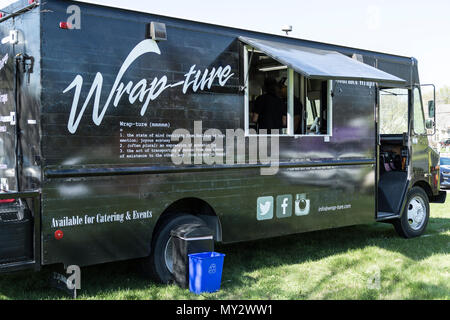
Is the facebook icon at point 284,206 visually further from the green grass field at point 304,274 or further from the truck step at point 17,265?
the truck step at point 17,265

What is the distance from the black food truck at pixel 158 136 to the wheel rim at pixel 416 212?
4.00ft

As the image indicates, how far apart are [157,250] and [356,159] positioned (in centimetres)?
336

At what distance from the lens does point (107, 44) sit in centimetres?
500

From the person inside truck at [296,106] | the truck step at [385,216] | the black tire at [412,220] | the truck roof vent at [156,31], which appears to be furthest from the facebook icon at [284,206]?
the black tire at [412,220]

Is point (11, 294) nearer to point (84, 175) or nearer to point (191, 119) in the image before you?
point (84, 175)

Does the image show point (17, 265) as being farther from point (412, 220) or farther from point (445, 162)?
point (445, 162)

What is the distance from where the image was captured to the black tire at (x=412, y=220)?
825 centimetres

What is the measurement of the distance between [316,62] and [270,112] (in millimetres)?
918

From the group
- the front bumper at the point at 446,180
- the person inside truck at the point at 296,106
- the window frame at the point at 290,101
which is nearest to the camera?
the window frame at the point at 290,101

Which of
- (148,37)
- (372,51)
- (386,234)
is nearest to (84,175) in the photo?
(148,37)

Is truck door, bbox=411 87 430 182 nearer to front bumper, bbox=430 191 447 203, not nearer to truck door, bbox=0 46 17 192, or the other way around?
front bumper, bbox=430 191 447 203

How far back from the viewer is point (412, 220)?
8.46 metres

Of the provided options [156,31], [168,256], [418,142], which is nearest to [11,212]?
[168,256]

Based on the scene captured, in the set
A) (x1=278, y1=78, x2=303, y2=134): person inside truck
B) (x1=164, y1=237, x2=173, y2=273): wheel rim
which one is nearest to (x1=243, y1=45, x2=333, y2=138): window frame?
(x1=278, y1=78, x2=303, y2=134): person inside truck
